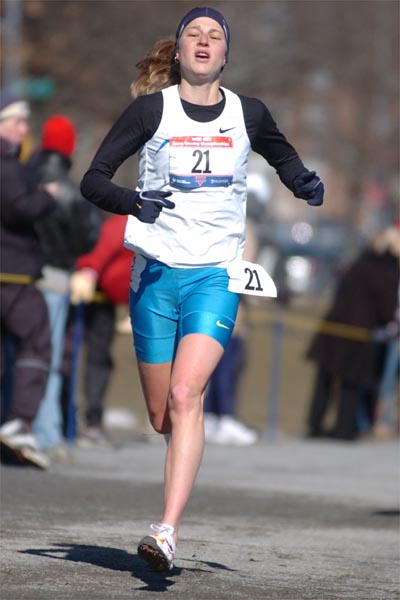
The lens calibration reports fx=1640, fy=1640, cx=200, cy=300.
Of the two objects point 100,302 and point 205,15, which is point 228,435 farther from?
point 205,15

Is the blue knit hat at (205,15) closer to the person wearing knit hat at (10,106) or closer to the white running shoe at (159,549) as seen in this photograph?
the white running shoe at (159,549)

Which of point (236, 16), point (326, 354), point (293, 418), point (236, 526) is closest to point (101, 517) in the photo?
point (236, 526)

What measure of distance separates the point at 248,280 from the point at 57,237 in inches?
195

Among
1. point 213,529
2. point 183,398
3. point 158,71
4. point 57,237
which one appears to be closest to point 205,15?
point 158,71

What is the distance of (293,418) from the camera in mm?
18609

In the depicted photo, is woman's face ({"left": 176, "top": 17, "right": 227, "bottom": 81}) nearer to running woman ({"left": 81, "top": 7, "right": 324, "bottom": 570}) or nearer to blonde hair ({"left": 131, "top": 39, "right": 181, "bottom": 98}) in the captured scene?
running woman ({"left": 81, "top": 7, "right": 324, "bottom": 570})

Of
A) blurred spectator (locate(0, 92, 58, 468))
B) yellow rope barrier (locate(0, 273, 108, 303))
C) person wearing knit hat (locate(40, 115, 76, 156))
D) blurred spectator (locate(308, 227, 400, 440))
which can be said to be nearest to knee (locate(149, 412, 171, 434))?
blurred spectator (locate(0, 92, 58, 468))

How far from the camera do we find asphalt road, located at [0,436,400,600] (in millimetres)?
5801

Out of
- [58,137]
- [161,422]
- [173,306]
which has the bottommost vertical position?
[161,422]

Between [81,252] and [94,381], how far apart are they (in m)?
1.47

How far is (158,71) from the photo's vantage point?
6.44 metres

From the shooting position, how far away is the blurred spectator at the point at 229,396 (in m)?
13.1

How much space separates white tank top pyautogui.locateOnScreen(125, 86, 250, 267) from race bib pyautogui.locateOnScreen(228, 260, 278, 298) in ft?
0.16

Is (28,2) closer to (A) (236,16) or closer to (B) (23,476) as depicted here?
(A) (236,16)
